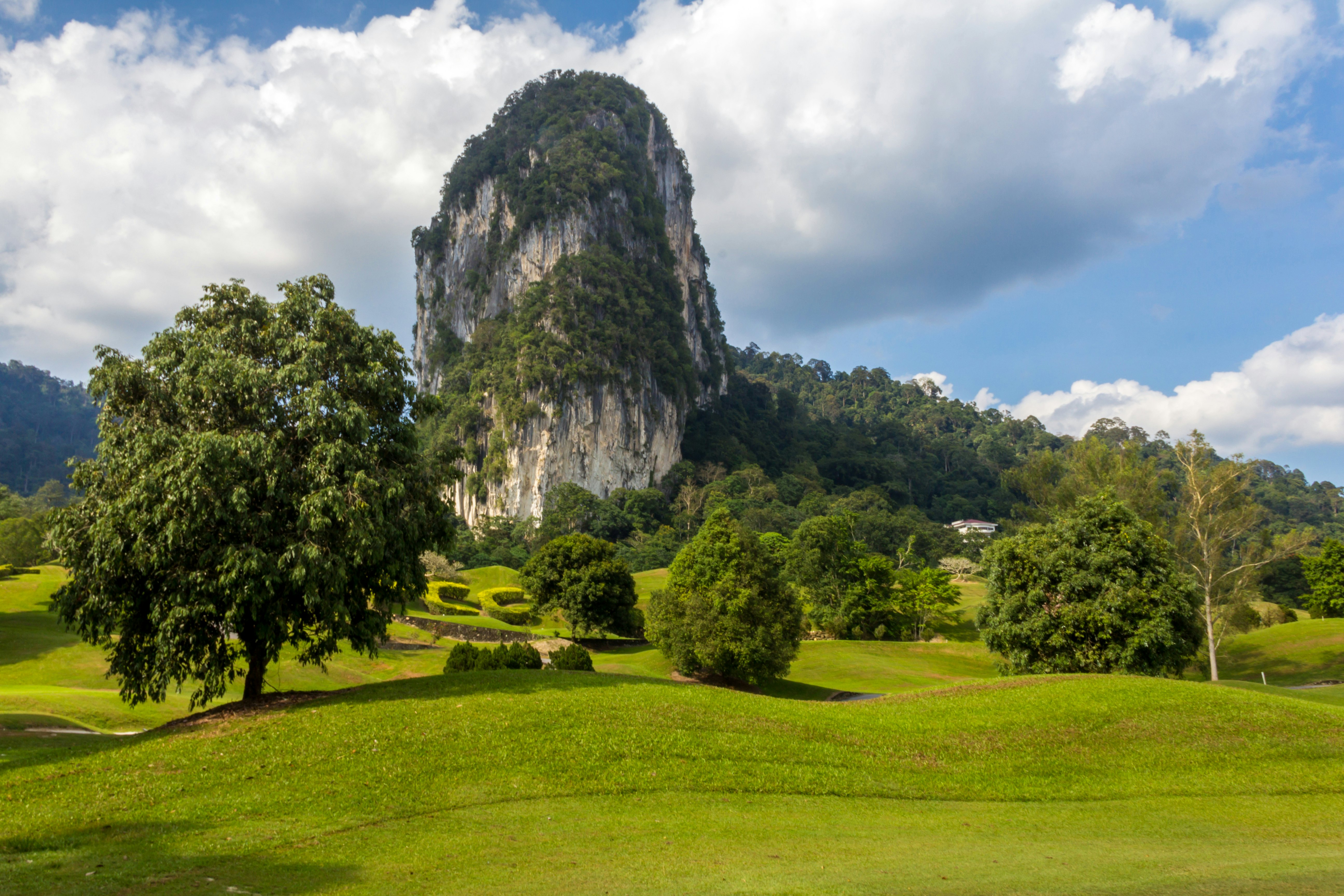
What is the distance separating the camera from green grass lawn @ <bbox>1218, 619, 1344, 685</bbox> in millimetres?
40750

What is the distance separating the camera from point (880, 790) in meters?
13.6

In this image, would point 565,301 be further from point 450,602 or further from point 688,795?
point 688,795

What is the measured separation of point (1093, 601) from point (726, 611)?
15.2 metres

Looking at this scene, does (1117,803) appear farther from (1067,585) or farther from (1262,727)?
(1067,585)

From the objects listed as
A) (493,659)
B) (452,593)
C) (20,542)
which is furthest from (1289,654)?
(20,542)

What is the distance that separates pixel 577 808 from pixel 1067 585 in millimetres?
23189

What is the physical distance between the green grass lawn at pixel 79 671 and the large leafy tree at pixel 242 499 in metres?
3.61

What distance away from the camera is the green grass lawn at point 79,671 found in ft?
71.1

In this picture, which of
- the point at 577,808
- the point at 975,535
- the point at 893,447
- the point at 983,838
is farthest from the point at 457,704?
the point at 893,447

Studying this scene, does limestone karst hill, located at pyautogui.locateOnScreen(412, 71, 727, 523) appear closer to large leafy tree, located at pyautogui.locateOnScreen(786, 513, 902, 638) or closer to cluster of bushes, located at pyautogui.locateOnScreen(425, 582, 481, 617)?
cluster of bushes, located at pyautogui.locateOnScreen(425, 582, 481, 617)

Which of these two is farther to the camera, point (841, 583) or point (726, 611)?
point (841, 583)

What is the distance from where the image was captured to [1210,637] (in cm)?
3594

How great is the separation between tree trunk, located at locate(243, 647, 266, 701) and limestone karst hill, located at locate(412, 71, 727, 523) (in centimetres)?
9418

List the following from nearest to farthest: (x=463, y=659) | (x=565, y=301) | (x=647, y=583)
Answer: (x=463, y=659), (x=647, y=583), (x=565, y=301)
